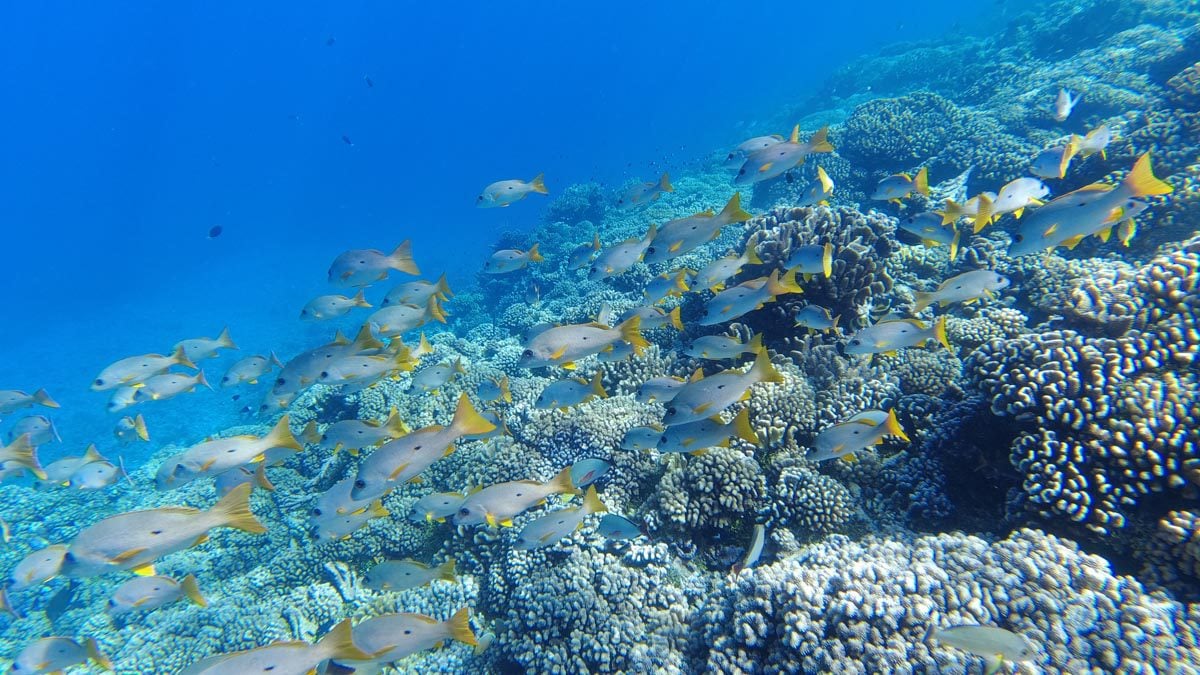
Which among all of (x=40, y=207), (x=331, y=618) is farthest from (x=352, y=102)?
(x=331, y=618)

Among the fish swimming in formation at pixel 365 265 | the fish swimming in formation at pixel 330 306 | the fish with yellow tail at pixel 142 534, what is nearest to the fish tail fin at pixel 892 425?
the fish with yellow tail at pixel 142 534

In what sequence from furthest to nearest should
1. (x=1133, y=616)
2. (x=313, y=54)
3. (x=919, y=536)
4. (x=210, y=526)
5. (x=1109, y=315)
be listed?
(x=313, y=54)
(x=1109, y=315)
(x=919, y=536)
(x=210, y=526)
(x=1133, y=616)

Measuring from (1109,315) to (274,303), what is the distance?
2238 inches

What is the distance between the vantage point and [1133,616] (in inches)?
106

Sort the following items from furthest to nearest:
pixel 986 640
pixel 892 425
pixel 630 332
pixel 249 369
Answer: pixel 249 369 → pixel 630 332 → pixel 892 425 → pixel 986 640

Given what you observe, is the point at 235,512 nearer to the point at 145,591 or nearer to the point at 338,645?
the point at 338,645

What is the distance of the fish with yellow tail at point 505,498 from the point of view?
419cm

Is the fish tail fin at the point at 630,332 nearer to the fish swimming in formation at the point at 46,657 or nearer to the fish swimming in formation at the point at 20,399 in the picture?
the fish swimming in formation at the point at 46,657

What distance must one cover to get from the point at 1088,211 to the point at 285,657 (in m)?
6.97

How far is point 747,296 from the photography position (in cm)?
523

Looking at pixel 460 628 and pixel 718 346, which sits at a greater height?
pixel 718 346

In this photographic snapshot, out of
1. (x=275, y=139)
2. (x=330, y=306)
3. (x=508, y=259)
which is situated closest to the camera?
(x=330, y=306)

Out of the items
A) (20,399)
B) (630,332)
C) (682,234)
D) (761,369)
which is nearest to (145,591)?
(630,332)

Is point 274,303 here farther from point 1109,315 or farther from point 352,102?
point 352,102
